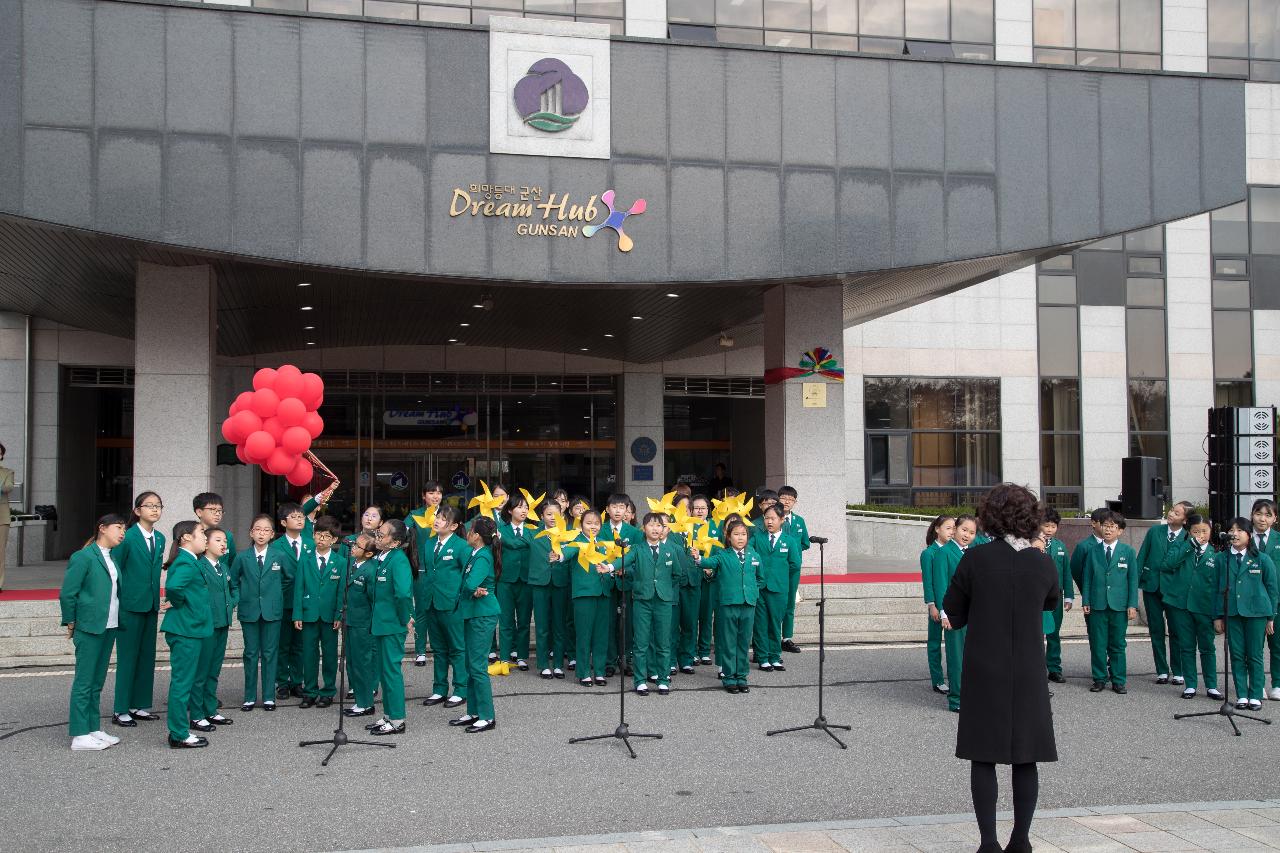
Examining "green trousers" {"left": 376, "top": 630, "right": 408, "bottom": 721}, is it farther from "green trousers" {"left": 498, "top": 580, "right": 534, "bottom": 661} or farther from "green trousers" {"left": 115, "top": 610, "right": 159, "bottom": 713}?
"green trousers" {"left": 498, "top": 580, "right": 534, "bottom": 661}

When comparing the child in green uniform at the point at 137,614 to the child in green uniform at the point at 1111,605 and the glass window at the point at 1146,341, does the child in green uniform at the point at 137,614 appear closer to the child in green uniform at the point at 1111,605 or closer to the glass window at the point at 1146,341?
the child in green uniform at the point at 1111,605

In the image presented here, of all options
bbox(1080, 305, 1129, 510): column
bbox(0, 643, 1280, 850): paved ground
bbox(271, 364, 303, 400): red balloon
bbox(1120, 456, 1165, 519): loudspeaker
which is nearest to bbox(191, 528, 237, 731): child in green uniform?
bbox(0, 643, 1280, 850): paved ground

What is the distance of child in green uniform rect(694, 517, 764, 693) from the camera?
11133mm

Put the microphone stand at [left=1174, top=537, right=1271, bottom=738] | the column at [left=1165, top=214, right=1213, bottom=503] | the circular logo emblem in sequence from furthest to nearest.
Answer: the column at [left=1165, top=214, right=1213, bottom=503], the circular logo emblem, the microphone stand at [left=1174, top=537, right=1271, bottom=738]

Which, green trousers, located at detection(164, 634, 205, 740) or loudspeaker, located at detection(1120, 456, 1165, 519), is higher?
loudspeaker, located at detection(1120, 456, 1165, 519)

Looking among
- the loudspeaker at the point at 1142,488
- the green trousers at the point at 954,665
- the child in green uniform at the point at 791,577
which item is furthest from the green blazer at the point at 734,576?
the loudspeaker at the point at 1142,488

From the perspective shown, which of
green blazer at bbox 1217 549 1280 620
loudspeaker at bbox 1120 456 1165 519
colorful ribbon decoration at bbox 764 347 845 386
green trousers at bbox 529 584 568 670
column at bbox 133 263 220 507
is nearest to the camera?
green blazer at bbox 1217 549 1280 620

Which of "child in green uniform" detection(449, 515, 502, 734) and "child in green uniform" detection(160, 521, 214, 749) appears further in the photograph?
"child in green uniform" detection(449, 515, 502, 734)

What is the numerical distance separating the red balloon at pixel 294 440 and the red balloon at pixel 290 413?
0.20 feet

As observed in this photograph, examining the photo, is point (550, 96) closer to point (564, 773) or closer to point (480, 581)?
point (480, 581)

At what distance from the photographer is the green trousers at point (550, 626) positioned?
12062 millimetres

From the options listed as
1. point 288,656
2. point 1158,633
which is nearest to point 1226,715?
point 1158,633

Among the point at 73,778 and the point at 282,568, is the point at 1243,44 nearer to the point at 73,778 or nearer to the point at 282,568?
the point at 282,568

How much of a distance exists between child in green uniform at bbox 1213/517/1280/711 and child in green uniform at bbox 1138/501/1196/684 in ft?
2.24
